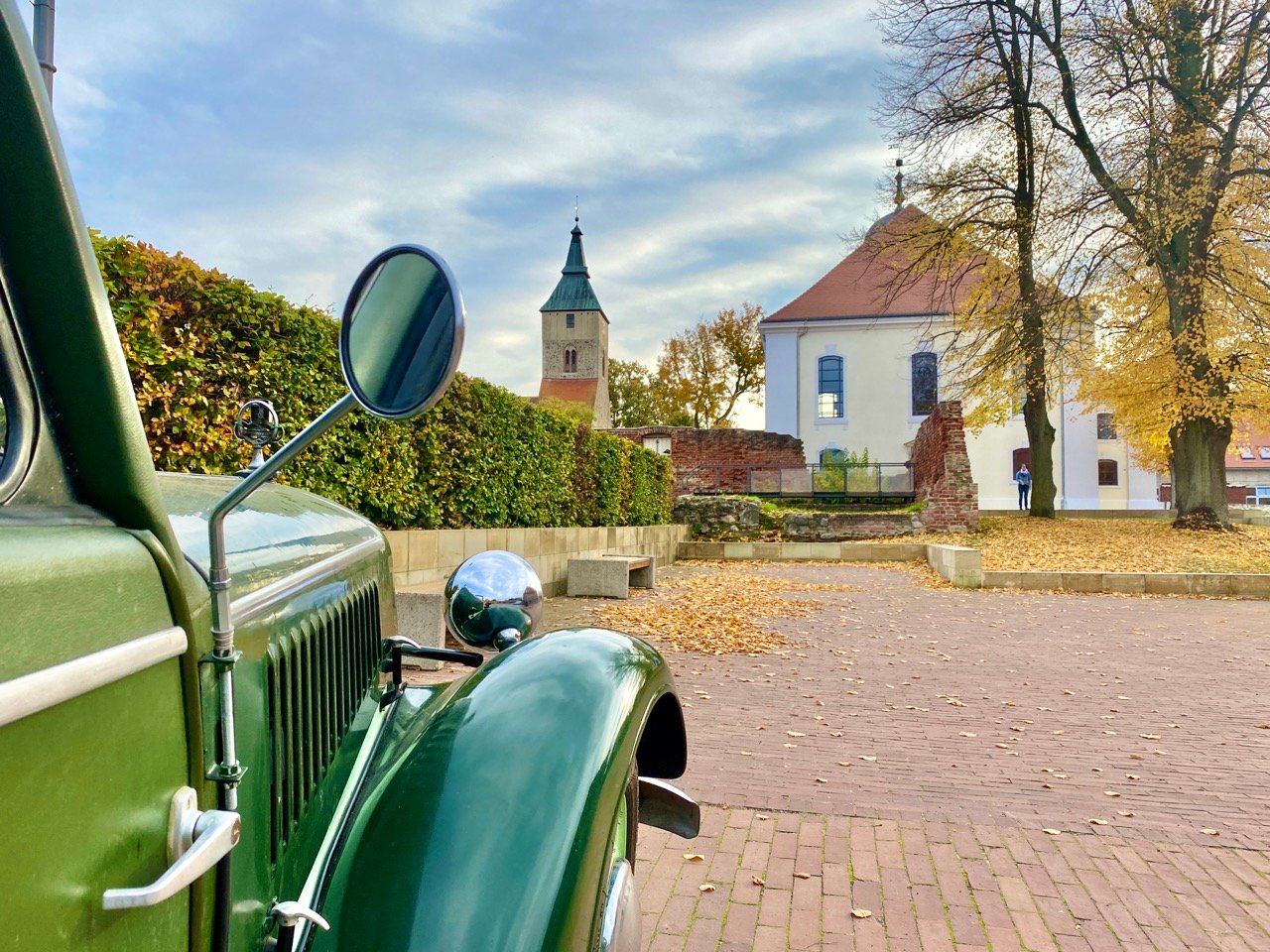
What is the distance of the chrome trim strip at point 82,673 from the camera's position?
0.67 meters

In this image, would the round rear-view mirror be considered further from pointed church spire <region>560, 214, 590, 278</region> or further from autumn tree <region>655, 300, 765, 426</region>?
pointed church spire <region>560, 214, 590, 278</region>

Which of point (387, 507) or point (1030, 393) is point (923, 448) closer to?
point (1030, 393)

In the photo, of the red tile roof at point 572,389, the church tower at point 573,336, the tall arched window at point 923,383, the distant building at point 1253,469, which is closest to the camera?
the tall arched window at point 923,383

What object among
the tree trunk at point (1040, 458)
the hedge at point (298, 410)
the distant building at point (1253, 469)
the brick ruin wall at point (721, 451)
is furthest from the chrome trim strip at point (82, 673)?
the distant building at point (1253, 469)

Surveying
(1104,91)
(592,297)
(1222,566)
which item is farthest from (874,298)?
(592,297)

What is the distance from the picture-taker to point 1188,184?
17.6 m

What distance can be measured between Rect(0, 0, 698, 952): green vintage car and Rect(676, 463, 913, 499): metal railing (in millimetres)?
23838

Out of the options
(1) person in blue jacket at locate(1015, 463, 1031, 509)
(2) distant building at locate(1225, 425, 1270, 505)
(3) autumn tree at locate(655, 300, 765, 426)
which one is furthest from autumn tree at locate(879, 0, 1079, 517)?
(2) distant building at locate(1225, 425, 1270, 505)

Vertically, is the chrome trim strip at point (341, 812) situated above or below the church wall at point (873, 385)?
below

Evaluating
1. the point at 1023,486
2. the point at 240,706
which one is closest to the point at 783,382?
the point at 1023,486

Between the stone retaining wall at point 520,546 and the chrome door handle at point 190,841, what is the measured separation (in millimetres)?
4648

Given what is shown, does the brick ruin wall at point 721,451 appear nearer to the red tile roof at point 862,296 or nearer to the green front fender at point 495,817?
the red tile roof at point 862,296

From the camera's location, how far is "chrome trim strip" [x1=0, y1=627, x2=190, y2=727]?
2.18 feet

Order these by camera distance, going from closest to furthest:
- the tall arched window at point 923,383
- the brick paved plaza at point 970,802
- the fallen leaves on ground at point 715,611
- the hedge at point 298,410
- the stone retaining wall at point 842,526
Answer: the brick paved plaza at point 970,802 → the hedge at point 298,410 → the fallen leaves on ground at point 715,611 → the stone retaining wall at point 842,526 → the tall arched window at point 923,383
